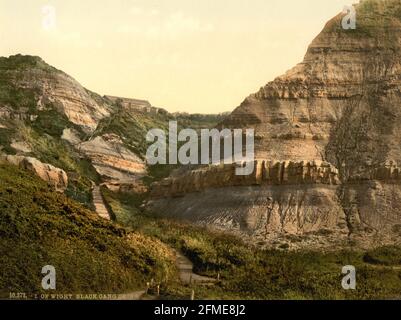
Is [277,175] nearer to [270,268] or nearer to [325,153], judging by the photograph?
[325,153]

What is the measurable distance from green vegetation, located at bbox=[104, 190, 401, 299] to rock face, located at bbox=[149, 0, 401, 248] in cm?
244

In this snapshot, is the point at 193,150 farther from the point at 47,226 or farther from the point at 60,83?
the point at 47,226

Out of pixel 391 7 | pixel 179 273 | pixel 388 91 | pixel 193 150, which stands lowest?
pixel 179 273

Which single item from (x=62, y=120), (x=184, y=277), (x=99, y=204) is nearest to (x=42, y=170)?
(x=99, y=204)

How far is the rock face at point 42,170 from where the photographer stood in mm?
64438

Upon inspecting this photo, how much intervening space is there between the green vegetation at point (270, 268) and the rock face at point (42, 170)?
660 centimetres

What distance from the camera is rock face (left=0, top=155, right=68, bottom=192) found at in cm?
6444

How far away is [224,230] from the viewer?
6250cm

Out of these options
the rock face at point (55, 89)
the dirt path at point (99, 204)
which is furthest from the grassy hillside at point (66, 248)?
the rock face at point (55, 89)

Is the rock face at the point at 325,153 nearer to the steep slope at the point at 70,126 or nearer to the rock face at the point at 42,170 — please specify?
the rock face at the point at 42,170

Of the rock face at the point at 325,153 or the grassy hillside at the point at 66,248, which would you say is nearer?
the grassy hillside at the point at 66,248

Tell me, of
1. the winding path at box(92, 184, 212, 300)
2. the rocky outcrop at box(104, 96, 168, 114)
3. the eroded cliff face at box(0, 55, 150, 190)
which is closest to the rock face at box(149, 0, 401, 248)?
the winding path at box(92, 184, 212, 300)
